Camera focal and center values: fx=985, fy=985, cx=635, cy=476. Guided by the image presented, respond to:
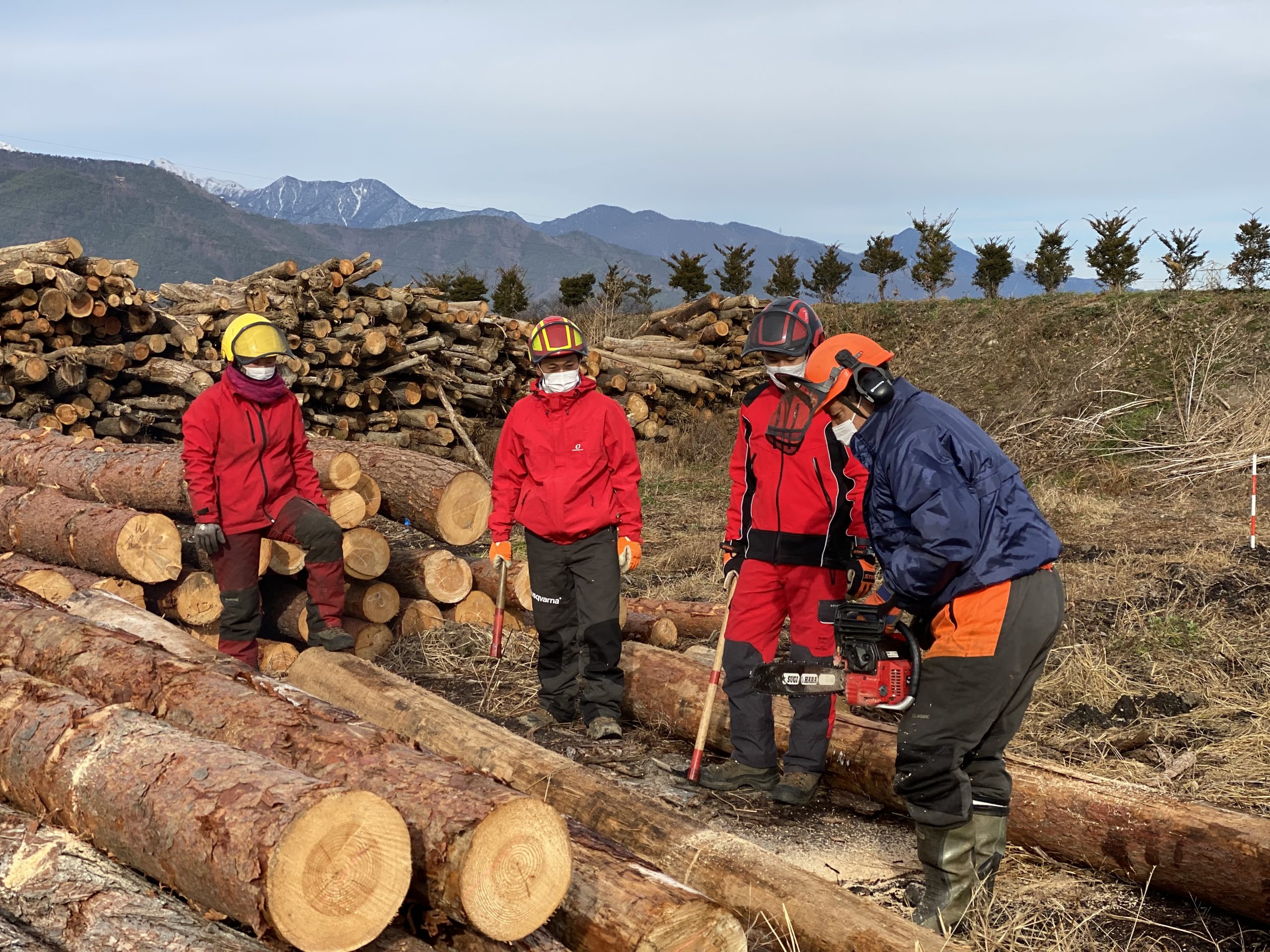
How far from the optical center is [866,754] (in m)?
4.44

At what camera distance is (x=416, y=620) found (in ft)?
22.8

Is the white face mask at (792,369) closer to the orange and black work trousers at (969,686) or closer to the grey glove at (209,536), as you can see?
the orange and black work trousers at (969,686)

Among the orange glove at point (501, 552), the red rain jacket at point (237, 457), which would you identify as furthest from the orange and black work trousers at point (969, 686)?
the red rain jacket at point (237, 457)

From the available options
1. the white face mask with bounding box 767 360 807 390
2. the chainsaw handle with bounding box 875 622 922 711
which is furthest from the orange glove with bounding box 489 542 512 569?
the chainsaw handle with bounding box 875 622 922 711

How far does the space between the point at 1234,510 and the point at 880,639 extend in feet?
31.2

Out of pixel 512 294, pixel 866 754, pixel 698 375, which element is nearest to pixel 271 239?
pixel 512 294

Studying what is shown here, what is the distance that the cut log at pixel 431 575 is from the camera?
686cm

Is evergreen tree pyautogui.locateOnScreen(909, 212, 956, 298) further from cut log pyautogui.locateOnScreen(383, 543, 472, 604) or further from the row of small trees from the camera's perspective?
cut log pyautogui.locateOnScreen(383, 543, 472, 604)

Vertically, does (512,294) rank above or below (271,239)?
below

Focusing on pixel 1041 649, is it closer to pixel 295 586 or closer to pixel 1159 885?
pixel 1159 885

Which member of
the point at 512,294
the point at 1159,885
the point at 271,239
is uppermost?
the point at 271,239

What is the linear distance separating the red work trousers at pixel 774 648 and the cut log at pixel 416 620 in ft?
9.64

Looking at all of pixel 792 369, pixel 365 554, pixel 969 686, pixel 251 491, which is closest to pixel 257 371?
pixel 251 491

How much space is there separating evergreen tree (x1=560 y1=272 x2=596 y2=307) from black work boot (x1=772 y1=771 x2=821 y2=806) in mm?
21746
